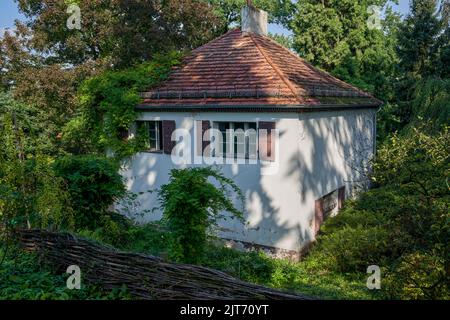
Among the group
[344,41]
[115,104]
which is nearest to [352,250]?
[115,104]

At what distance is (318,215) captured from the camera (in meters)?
12.9

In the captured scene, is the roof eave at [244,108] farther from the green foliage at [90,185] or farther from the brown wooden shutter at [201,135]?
the green foliage at [90,185]

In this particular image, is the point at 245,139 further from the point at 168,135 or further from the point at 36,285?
the point at 36,285

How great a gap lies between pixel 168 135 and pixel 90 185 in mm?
4355

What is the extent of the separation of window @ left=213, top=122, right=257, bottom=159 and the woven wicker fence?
7.47m

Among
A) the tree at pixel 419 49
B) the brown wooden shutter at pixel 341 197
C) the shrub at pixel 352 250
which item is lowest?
the shrub at pixel 352 250

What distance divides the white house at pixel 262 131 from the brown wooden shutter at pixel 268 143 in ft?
0.10

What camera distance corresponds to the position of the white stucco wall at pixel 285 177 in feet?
38.1

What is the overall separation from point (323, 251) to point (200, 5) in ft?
50.3

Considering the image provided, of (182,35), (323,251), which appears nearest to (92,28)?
(182,35)

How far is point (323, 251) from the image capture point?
1146 cm

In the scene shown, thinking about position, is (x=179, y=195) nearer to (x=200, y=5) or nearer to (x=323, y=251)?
(x=323, y=251)

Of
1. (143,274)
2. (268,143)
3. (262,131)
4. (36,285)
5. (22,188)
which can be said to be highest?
(262,131)

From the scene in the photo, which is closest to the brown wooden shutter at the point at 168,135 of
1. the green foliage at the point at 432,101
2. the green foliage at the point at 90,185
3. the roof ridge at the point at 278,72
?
the green foliage at the point at 90,185
